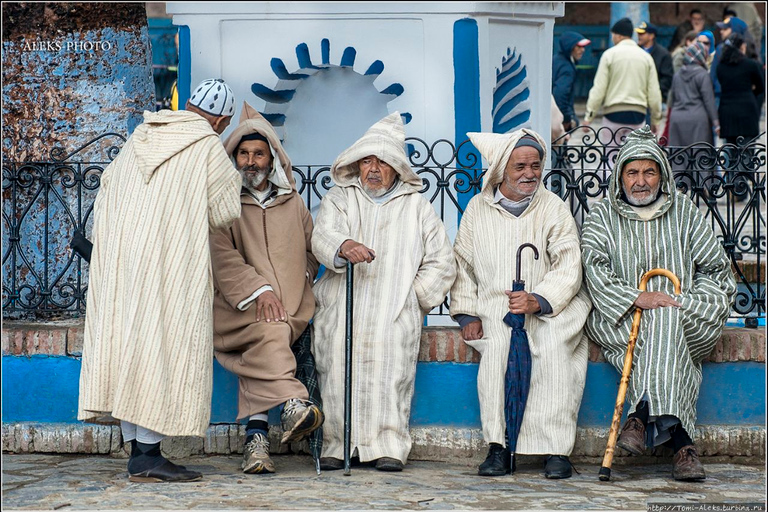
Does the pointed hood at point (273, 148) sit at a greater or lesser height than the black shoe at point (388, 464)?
greater

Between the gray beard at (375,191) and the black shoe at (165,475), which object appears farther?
the gray beard at (375,191)

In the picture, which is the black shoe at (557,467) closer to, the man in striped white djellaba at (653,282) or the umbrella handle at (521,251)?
the man in striped white djellaba at (653,282)

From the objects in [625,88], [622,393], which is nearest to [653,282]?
[622,393]

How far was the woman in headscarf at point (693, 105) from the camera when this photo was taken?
12203 mm

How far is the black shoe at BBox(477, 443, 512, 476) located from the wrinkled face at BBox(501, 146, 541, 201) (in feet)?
3.99

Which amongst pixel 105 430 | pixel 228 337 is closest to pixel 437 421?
pixel 228 337

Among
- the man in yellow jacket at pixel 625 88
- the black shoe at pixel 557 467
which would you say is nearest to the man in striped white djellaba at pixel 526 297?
the black shoe at pixel 557 467

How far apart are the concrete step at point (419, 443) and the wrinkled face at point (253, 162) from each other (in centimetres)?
123

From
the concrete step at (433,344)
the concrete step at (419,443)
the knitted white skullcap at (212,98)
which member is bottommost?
the concrete step at (419,443)

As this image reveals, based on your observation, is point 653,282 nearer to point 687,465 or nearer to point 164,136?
point 687,465

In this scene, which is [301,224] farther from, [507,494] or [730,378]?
[730,378]

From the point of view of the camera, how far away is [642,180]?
5.97 metres

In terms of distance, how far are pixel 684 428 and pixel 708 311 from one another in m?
0.56

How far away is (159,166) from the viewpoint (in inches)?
215
